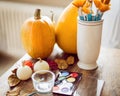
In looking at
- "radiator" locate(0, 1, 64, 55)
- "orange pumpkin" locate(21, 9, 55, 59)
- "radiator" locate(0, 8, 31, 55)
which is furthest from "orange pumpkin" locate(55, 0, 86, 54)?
"radiator" locate(0, 8, 31, 55)

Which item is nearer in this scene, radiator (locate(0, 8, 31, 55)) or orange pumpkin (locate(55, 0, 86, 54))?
orange pumpkin (locate(55, 0, 86, 54))

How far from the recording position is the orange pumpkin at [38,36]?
0.91 metres

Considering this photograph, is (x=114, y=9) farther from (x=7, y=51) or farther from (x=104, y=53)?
(x=7, y=51)

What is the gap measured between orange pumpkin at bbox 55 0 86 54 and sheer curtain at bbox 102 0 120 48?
18.4 inches

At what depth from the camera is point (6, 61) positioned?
201 centimetres

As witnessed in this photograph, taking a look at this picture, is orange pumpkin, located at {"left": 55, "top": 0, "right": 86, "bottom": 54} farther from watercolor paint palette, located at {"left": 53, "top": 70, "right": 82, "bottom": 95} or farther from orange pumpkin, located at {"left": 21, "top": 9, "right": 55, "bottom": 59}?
watercolor paint palette, located at {"left": 53, "top": 70, "right": 82, "bottom": 95}

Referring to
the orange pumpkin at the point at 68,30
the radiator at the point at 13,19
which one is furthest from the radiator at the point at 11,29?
the orange pumpkin at the point at 68,30

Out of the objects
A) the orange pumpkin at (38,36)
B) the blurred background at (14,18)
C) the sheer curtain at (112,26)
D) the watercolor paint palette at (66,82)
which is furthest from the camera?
the blurred background at (14,18)

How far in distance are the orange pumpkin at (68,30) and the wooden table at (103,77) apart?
0.07 m

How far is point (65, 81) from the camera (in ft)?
2.59

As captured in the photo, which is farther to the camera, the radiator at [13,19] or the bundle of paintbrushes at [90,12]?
the radiator at [13,19]

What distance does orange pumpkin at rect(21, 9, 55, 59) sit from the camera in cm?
91

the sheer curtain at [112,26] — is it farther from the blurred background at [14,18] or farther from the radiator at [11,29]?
the radiator at [11,29]

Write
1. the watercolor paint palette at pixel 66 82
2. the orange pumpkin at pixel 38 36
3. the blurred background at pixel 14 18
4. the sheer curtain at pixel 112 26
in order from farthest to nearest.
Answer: the blurred background at pixel 14 18 → the sheer curtain at pixel 112 26 → the orange pumpkin at pixel 38 36 → the watercolor paint palette at pixel 66 82
